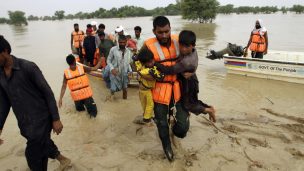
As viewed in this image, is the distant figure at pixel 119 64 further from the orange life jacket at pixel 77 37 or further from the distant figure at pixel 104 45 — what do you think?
the orange life jacket at pixel 77 37

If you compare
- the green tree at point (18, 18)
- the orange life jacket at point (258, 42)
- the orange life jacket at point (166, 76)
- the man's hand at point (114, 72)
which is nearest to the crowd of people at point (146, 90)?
the orange life jacket at point (166, 76)

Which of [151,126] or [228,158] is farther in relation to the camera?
[151,126]

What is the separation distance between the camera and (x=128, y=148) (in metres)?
4.34

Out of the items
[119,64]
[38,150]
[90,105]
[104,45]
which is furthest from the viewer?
[104,45]

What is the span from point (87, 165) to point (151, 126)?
148 cm

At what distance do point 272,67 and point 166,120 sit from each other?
548 centimetres

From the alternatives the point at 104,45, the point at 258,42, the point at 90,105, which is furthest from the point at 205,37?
the point at 90,105

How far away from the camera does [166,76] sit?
3.46 meters

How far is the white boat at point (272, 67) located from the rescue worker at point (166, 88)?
513 cm

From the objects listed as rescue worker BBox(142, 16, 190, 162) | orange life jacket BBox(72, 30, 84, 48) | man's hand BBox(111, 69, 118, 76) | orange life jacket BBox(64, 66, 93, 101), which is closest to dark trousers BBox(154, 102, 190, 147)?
rescue worker BBox(142, 16, 190, 162)

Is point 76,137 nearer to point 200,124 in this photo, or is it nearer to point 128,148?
point 128,148

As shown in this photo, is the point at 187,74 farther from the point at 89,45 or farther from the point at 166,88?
the point at 89,45

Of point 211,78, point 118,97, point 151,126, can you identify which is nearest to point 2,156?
point 151,126

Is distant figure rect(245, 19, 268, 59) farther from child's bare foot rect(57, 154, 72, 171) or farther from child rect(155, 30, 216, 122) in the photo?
child's bare foot rect(57, 154, 72, 171)
